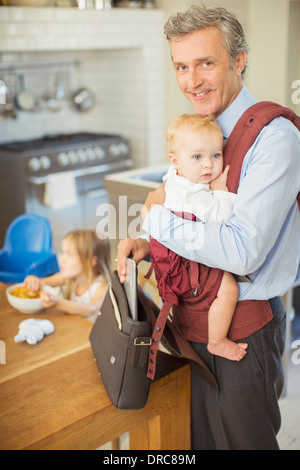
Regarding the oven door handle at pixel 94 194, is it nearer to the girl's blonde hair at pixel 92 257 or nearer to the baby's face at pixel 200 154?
the girl's blonde hair at pixel 92 257

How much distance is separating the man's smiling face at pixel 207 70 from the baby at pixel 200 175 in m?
0.04

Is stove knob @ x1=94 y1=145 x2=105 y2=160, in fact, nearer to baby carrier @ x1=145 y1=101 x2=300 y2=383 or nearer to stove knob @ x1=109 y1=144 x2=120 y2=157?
stove knob @ x1=109 y1=144 x2=120 y2=157

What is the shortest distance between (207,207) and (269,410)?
1.50ft

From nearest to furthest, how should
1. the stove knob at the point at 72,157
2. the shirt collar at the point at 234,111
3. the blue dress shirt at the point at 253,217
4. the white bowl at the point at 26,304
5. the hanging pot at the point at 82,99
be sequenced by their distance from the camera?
1. the blue dress shirt at the point at 253,217
2. the shirt collar at the point at 234,111
3. the white bowl at the point at 26,304
4. the stove knob at the point at 72,157
5. the hanging pot at the point at 82,99

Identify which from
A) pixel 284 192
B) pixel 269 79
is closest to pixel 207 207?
pixel 284 192

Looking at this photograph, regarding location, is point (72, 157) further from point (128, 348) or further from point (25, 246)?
point (128, 348)

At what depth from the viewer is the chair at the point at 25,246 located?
188cm

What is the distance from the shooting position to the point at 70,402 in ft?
3.26

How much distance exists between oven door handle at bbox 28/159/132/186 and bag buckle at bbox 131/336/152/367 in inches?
83.3

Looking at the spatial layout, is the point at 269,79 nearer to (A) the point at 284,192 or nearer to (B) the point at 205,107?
(B) the point at 205,107

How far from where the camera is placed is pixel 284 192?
2.78ft

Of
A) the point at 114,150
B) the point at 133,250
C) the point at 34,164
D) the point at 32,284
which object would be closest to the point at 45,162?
the point at 34,164

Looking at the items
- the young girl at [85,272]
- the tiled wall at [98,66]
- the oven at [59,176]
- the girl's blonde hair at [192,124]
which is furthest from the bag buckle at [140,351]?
the tiled wall at [98,66]

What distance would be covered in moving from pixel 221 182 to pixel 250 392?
1.40 ft
